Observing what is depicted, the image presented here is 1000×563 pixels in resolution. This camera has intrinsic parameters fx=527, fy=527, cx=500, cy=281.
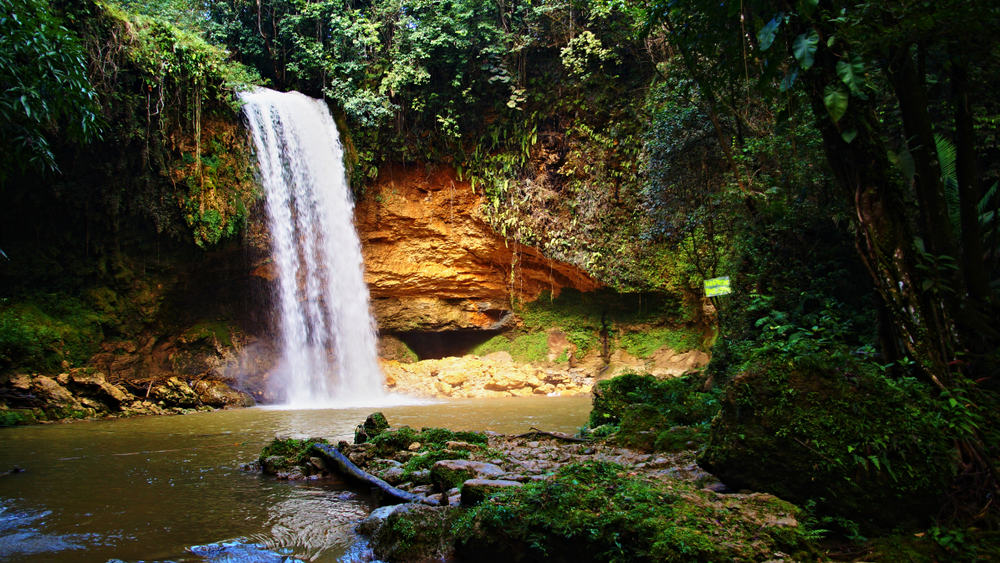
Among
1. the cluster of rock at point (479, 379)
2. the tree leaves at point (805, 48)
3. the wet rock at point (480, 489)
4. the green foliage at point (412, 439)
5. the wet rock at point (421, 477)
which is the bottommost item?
the cluster of rock at point (479, 379)

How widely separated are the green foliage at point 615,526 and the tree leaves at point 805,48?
6.77ft

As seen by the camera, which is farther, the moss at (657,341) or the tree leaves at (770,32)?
the moss at (657,341)

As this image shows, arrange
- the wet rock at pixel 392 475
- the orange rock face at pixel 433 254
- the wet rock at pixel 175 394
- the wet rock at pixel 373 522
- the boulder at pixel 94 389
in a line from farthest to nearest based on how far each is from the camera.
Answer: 1. the orange rock face at pixel 433 254
2. the wet rock at pixel 175 394
3. the boulder at pixel 94 389
4. the wet rock at pixel 392 475
5. the wet rock at pixel 373 522

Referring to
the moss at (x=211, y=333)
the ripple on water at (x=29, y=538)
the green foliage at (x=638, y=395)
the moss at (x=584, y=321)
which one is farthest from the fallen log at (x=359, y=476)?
the moss at (x=584, y=321)

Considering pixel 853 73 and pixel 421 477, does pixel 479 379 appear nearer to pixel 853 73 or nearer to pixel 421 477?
pixel 421 477

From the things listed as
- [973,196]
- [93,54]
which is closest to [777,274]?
[973,196]

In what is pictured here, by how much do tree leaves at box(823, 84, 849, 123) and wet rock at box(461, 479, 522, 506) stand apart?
2.42 m

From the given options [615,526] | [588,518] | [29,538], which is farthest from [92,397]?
[615,526]

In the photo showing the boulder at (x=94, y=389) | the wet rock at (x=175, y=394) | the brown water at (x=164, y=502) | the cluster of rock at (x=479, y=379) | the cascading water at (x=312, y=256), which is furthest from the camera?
the cluster of rock at (x=479, y=379)

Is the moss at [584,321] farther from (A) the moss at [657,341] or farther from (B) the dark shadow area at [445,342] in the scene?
(B) the dark shadow area at [445,342]

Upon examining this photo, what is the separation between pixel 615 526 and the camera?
215 centimetres

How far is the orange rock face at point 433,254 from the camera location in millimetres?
15898

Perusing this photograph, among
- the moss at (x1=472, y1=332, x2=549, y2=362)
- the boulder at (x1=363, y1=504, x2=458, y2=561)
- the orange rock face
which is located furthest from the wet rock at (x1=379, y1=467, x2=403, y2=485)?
the moss at (x1=472, y1=332, x2=549, y2=362)

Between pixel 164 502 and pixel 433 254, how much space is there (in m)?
12.8
